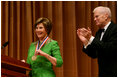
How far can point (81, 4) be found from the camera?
427cm

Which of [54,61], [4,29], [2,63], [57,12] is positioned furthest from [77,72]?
[2,63]

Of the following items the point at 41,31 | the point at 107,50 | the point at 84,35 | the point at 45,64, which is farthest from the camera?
the point at 41,31

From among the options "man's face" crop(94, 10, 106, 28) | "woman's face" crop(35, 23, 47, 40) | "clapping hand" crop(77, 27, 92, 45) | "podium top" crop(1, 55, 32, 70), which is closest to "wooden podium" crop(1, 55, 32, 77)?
"podium top" crop(1, 55, 32, 70)

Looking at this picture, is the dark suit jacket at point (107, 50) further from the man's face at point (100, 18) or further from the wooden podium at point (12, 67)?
the wooden podium at point (12, 67)

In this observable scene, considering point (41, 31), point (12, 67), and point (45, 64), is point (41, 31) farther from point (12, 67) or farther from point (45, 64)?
point (12, 67)

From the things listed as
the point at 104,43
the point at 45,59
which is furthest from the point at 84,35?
the point at 45,59

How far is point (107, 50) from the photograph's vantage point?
2072 millimetres

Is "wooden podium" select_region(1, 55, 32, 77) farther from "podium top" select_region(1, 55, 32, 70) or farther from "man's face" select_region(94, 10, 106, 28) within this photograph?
"man's face" select_region(94, 10, 106, 28)

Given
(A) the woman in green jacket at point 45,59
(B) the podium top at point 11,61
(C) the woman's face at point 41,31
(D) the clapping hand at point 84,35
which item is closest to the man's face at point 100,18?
(D) the clapping hand at point 84,35

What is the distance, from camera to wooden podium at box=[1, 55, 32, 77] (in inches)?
83.7

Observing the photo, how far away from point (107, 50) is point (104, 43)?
6 cm

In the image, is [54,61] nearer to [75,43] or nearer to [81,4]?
[75,43]

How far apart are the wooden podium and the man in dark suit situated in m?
0.60

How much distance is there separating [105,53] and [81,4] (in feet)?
7.40
